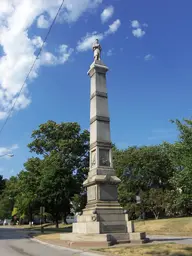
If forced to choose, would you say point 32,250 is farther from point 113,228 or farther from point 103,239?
point 113,228

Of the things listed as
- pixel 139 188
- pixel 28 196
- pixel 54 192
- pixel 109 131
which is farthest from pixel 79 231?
pixel 139 188

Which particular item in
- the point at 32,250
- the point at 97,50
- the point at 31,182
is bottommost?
the point at 32,250

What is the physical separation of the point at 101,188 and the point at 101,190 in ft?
0.35

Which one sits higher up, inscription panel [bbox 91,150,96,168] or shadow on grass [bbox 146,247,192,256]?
inscription panel [bbox 91,150,96,168]

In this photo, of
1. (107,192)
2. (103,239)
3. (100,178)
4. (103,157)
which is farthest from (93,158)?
(103,239)

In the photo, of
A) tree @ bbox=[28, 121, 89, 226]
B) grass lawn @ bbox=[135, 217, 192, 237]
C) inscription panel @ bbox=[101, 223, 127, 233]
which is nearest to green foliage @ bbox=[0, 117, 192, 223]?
tree @ bbox=[28, 121, 89, 226]

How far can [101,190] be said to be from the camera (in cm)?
1645

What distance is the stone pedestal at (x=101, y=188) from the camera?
15.2 meters

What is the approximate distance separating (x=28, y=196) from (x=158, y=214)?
665 inches

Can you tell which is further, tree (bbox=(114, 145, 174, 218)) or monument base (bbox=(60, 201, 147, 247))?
tree (bbox=(114, 145, 174, 218))

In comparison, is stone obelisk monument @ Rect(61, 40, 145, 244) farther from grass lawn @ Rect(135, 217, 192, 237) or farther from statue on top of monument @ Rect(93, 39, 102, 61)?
grass lawn @ Rect(135, 217, 192, 237)

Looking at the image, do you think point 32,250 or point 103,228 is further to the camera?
point 103,228

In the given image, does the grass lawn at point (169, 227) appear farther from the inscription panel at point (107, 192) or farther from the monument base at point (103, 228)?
the inscription panel at point (107, 192)

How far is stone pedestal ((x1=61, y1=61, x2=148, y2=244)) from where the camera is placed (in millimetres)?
15219
